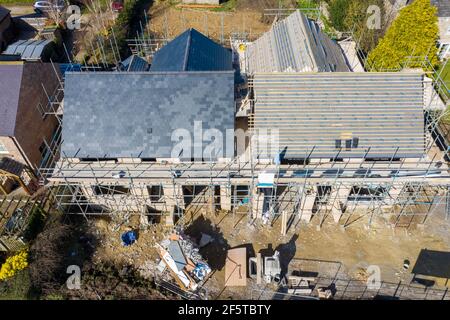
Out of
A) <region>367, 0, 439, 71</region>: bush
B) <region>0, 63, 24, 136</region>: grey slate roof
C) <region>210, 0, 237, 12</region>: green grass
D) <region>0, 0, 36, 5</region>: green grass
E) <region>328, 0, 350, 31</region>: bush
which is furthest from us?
<region>0, 0, 36, 5</region>: green grass

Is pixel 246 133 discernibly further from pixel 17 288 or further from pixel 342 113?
pixel 17 288

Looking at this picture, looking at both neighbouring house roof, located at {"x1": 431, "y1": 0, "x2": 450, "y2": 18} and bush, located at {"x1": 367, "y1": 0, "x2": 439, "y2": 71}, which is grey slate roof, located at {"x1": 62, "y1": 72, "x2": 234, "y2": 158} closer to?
bush, located at {"x1": 367, "y1": 0, "x2": 439, "y2": 71}

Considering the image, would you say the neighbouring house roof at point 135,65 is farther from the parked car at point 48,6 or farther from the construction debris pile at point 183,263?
the parked car at point 48,6

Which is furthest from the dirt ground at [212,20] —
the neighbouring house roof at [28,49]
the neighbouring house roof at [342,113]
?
the neighbouring house roof at [342,113]

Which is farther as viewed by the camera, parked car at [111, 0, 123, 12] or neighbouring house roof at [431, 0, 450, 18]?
parked car at [111, 0, 123, 12]

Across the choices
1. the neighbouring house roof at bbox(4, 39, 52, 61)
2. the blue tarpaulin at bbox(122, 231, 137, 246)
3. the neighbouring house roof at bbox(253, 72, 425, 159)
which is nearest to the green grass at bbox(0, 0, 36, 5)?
the neighbouring house roof at bbox(4, 39, 52, 61)

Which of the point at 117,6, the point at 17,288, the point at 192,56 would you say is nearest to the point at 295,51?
the point at 192,56
